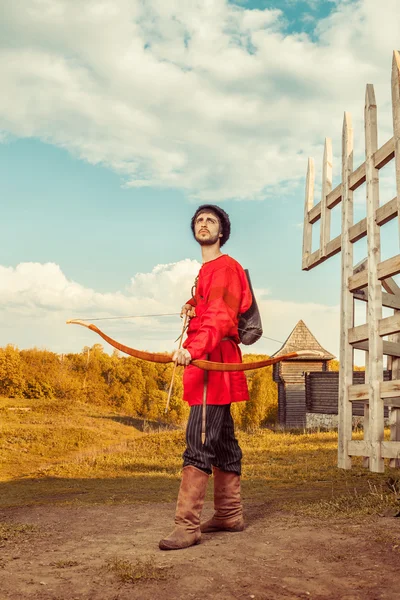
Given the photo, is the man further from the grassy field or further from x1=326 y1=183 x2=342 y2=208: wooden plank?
x1=326 y1=183 x2=342 y2=208: wooden plank

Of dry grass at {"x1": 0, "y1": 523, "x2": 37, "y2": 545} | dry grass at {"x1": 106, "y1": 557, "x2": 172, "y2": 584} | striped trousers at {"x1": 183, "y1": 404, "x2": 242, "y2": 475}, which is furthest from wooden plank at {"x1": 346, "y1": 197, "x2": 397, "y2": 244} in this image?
dry grass at {"x1": 0, "y1": 523, "x2": 37, "y2": 545}

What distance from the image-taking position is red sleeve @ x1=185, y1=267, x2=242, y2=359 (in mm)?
4320

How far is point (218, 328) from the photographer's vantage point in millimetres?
4398

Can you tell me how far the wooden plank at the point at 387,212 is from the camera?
5.97 metres

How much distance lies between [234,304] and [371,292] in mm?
2153

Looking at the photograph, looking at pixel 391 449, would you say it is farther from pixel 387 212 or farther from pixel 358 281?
pixel 387 212

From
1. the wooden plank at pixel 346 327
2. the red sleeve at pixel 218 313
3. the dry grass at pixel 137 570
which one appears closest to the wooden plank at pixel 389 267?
the wooden plank at pixel 346 327

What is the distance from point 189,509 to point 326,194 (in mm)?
4492

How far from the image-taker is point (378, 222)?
6281 mm

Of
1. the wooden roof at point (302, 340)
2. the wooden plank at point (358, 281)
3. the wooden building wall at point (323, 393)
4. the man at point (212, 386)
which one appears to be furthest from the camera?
the wooden roof at point (302, 340)

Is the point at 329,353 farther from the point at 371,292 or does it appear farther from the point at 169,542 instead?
the point at 169,542

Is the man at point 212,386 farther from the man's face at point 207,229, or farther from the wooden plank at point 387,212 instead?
the wooden plank at point 387,212

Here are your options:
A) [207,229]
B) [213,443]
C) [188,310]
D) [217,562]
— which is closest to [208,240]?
[207,229]

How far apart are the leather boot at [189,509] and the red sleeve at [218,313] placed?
87 cm
